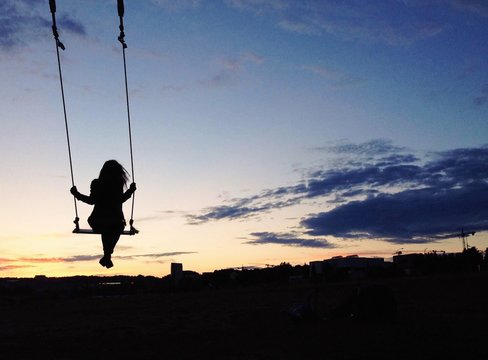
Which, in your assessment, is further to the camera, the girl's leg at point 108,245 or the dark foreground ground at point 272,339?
the dark foreground ground at point 272,339

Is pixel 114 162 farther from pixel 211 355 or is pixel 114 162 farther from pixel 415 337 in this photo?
pixel 415 337

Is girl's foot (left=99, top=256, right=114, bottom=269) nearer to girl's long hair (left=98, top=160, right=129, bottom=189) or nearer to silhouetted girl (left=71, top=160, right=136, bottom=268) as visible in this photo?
silhouetted girl (left=71, top=160, right=136, bottom=268)

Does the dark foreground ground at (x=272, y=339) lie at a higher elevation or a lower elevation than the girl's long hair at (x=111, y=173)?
lower

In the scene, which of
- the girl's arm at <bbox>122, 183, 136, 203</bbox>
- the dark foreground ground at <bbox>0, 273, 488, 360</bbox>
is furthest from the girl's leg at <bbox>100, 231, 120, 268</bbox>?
the dark foreground ground at <bbox>0, 273, 488, 360</bbox>

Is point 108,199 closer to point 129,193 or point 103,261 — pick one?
point 129,193

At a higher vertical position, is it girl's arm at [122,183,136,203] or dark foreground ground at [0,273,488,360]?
girl's arm at [122,183,136,203]

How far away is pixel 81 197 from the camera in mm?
9711

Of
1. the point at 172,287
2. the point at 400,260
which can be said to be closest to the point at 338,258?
the point at 400,260

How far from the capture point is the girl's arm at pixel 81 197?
31.4 ft

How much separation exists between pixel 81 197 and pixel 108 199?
61cm

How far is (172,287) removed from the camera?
69000 millimetres

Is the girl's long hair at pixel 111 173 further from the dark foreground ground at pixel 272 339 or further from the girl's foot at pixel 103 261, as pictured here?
the dark foreground ground at pixel 272 339

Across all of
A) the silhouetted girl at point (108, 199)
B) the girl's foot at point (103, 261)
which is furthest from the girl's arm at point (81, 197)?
the girl's foot at point (103, 261)

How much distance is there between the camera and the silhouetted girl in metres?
9.36
